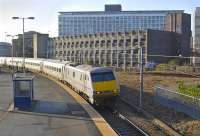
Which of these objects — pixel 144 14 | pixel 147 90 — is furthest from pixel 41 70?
pixel 144 14

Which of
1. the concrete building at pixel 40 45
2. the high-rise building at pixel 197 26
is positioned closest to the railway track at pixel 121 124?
the concrete building at pixel 40 45

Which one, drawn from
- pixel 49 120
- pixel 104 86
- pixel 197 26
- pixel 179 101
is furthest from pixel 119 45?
pixel 49 120

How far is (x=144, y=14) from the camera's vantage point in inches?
7825

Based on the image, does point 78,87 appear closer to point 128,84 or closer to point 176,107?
point 176,107

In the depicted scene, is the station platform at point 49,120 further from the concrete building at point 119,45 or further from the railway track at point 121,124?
the concrete building at point 119,45

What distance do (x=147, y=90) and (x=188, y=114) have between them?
14238mm

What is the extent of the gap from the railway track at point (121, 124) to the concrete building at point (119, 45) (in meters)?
60.4

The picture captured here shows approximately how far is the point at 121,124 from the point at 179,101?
17.0ft

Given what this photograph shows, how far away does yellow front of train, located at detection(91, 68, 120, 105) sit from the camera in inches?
1047

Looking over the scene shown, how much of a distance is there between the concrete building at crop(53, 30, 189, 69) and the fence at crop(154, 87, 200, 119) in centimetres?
5642

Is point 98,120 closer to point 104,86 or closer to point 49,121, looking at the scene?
point 49,121

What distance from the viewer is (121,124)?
2247cm

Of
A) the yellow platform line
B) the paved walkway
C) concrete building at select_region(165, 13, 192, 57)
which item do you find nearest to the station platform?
the paved walkway

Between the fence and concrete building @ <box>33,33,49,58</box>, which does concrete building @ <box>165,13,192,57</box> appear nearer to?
concrete building @ <box>33,33,49,58</box>
